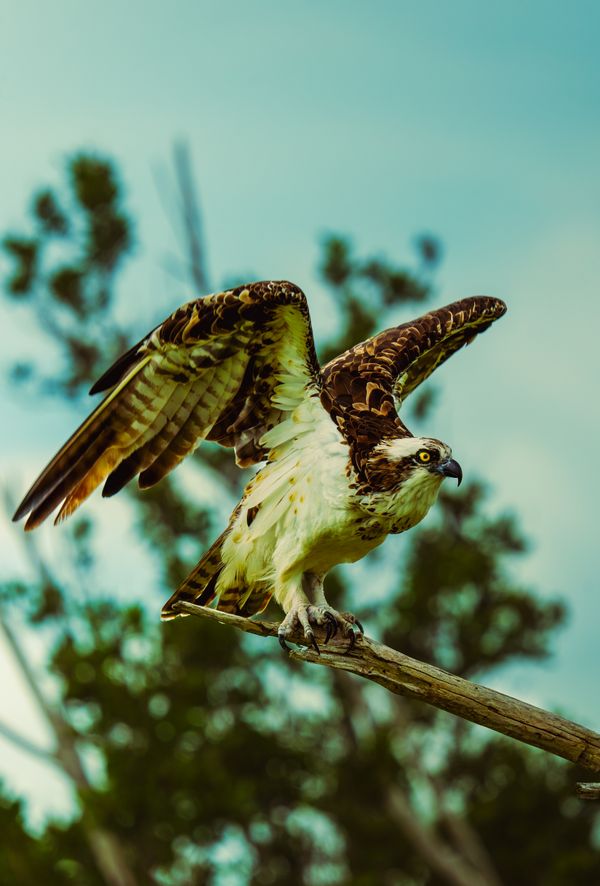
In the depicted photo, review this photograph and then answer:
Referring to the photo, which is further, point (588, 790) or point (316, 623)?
point (316, 623)

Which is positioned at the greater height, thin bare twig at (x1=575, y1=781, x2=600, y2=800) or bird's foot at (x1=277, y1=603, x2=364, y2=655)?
bird's foot at (x1=277, y1=603, x2=364, y2=655)

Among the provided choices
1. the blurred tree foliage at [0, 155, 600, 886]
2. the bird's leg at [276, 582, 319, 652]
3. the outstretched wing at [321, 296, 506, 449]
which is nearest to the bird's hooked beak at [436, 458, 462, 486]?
the outstretched wing at [321, 296, 506, 449]

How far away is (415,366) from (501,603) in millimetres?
14529

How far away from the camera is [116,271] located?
22141mm

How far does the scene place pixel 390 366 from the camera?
7.17 m

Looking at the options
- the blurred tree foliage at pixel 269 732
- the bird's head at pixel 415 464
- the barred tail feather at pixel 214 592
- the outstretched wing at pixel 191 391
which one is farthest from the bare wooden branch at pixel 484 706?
the blurred tree foliage at pixel 269 732

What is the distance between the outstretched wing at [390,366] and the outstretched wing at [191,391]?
9.1 inches

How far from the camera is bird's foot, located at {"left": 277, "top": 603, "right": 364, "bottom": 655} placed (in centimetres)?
605

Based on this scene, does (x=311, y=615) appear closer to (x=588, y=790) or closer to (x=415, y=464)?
(x=415, y=464)

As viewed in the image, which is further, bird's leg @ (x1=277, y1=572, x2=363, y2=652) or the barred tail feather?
the barred tail feather

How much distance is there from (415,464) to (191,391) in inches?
60.1

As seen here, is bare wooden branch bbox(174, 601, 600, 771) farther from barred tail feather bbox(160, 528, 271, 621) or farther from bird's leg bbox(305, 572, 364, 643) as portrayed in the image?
barred tail feather bbox(160, 528, 271, 621)

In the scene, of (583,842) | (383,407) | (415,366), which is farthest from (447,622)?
(383,407)

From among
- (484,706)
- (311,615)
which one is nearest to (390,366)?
(311,615)
